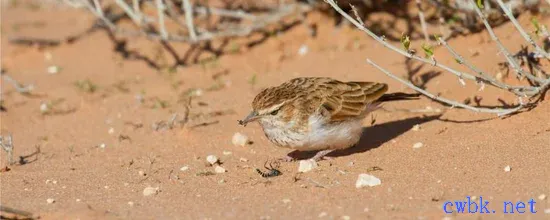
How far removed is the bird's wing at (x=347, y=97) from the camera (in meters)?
6.39

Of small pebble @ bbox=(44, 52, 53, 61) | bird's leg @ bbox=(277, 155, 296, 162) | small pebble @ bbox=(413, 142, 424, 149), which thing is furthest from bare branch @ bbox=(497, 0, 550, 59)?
small pebble @ bbox=(44, 52, 53, 61)

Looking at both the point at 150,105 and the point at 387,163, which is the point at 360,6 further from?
the point at 387,163

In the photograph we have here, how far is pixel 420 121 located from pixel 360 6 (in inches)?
100

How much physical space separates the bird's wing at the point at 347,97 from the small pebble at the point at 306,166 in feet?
1.21

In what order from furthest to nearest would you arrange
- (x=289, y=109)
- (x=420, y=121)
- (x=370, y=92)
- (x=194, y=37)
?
(x=194, y=37), (x=420, y=121), (x=370, y=92), (x=289, y=109)

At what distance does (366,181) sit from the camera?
5715 mm

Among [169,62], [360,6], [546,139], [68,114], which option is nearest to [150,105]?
[68,114]

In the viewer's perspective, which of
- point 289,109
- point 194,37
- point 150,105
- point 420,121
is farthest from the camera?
point 194,37

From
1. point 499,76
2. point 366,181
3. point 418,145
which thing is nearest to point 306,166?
point 366,181

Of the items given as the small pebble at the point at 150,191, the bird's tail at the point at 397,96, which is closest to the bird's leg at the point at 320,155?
the bird's tail at the point at 397,96

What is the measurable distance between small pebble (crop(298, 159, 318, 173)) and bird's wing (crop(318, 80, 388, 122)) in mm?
369

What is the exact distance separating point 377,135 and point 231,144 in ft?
3.99

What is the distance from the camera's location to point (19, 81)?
959 centimetres

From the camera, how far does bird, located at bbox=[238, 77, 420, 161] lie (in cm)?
621
